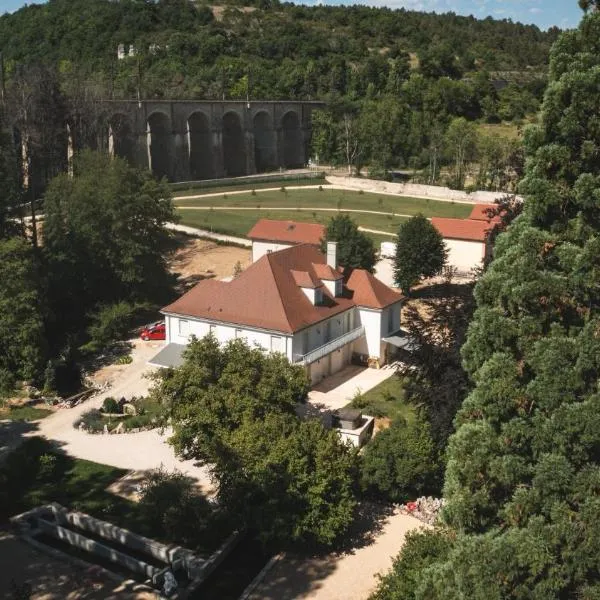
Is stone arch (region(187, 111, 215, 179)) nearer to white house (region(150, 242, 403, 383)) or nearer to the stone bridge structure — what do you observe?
the stone bridge structure

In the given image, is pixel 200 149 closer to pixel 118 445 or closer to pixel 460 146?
pixel 460 146

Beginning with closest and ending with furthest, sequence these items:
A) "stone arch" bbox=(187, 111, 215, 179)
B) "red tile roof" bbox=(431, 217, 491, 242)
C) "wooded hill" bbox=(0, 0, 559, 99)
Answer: "red tile roof" bbox=(431, 217, 491, 242) < "stone arch" bbox=(187, 111, 215, 179) < "wooded hill" bbox=(0, 0, 559, 99)

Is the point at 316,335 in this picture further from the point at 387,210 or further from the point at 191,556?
the point at 387,210

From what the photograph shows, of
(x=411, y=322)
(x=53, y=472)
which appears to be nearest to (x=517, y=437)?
(x=411, y=322)

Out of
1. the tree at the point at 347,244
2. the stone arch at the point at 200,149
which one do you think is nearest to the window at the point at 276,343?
the tree at the point at 347,244

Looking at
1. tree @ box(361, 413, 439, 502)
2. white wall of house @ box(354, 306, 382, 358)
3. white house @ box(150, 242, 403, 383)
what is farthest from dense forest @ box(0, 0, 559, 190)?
tree @ box(361, 413, 439, 502)

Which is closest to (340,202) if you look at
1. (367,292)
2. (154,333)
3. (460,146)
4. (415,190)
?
(415,190)

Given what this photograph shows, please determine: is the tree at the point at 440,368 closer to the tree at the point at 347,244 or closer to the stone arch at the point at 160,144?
the tree at the point at 347,244
